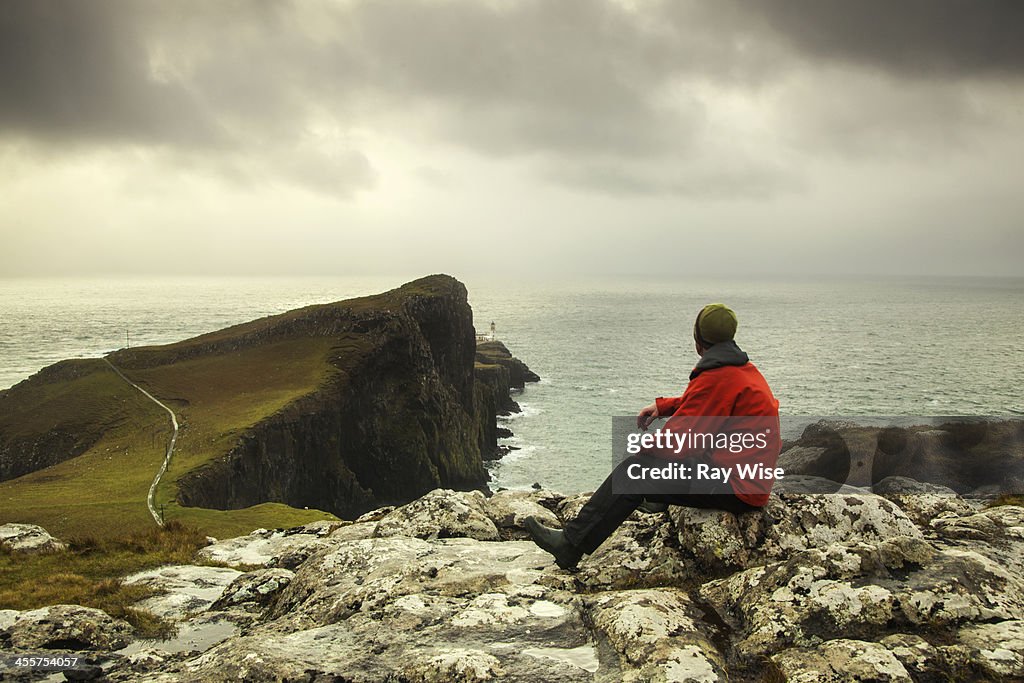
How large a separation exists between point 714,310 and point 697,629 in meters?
4.42

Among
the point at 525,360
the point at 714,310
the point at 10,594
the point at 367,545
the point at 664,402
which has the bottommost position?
the point at 525,360

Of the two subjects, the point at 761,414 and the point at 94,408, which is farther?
the point at 94,408

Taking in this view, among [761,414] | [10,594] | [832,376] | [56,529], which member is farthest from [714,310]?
[832,376]

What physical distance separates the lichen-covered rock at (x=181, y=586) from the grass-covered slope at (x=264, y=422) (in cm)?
2159

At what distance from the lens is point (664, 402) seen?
32.4 ft

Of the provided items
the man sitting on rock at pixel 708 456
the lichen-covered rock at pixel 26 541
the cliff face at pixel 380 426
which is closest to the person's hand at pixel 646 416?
the man sitting on rock at pixel 708 456

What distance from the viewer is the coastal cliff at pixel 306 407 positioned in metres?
64.9

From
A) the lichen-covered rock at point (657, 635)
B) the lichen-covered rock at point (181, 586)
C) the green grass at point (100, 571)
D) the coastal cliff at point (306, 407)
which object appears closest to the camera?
the lichen-covered rock at point (657, 635)

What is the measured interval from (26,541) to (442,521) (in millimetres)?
15597

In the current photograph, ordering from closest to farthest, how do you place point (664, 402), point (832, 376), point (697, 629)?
point (697, 629), point (664, 402), point (832, 376)

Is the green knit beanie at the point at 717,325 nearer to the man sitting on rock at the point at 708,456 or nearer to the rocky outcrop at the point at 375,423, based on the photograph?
the man sitting on rock at the point at 708,456

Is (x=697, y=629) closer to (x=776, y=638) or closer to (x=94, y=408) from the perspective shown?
(x=776, y=638)

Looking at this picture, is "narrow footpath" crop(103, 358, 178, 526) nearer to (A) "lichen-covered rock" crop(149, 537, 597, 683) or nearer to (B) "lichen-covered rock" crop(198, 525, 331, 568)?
(B) "lichen-covered rock" crop(198, 525, 331, 568)

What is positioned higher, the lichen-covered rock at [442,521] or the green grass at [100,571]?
the lichen-covered rock at [442,521]
